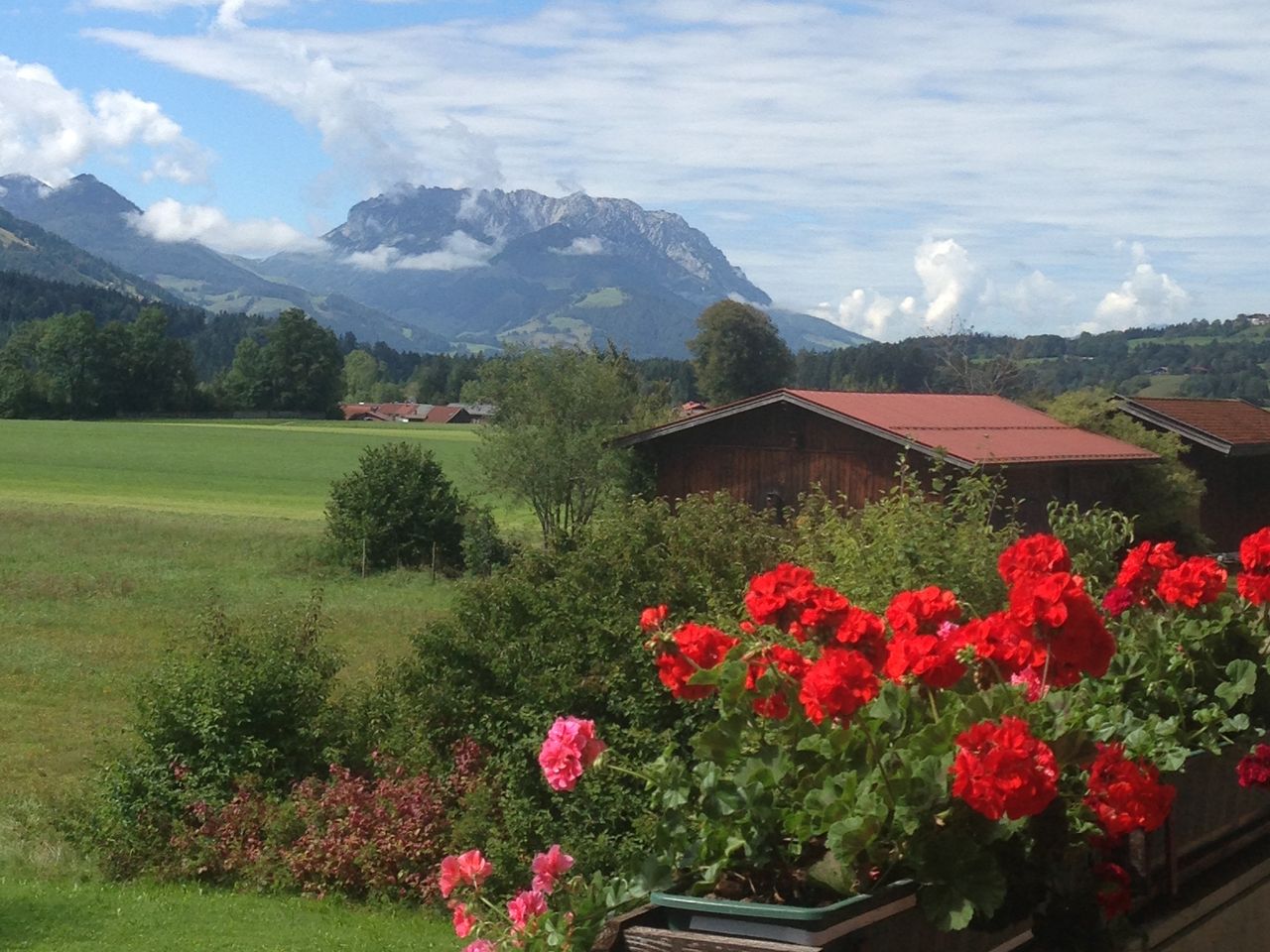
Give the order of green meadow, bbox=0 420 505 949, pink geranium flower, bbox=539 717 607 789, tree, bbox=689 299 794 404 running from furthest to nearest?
tree, bbox=689 299 794 404, green meadow, bbox=0 420 505 949, pink geranium flower, bbox=539 717 607 789

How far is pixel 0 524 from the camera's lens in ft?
→ 150

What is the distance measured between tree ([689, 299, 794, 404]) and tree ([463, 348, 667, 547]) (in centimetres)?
4288

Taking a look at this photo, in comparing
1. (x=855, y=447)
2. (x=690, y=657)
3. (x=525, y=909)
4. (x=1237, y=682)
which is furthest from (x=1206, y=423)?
(x=525, y=909)

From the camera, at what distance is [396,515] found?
3916cm

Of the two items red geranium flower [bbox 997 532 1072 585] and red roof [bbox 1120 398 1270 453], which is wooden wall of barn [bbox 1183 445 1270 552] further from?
red geranium flower [bbox 997 532 1072 585]

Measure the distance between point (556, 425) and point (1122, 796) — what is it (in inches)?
1448

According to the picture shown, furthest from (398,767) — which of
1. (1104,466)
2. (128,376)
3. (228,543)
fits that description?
(128,376)

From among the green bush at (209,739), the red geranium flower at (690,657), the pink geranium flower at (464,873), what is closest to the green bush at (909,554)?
the green bush at (209,739)

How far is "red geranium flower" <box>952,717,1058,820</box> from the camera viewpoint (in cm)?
299

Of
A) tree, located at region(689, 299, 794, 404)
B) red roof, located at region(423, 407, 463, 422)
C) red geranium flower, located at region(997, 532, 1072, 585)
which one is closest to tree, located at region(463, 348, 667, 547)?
red geranium flower, located at region(997, 532, 1072, 585)

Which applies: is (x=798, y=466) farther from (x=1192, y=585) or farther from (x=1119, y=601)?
(x=1192, y=585)

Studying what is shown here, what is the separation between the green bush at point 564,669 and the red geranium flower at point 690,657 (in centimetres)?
574

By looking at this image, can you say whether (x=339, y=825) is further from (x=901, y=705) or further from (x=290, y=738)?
(x=901, y=705)

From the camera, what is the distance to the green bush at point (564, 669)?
1020 cm
